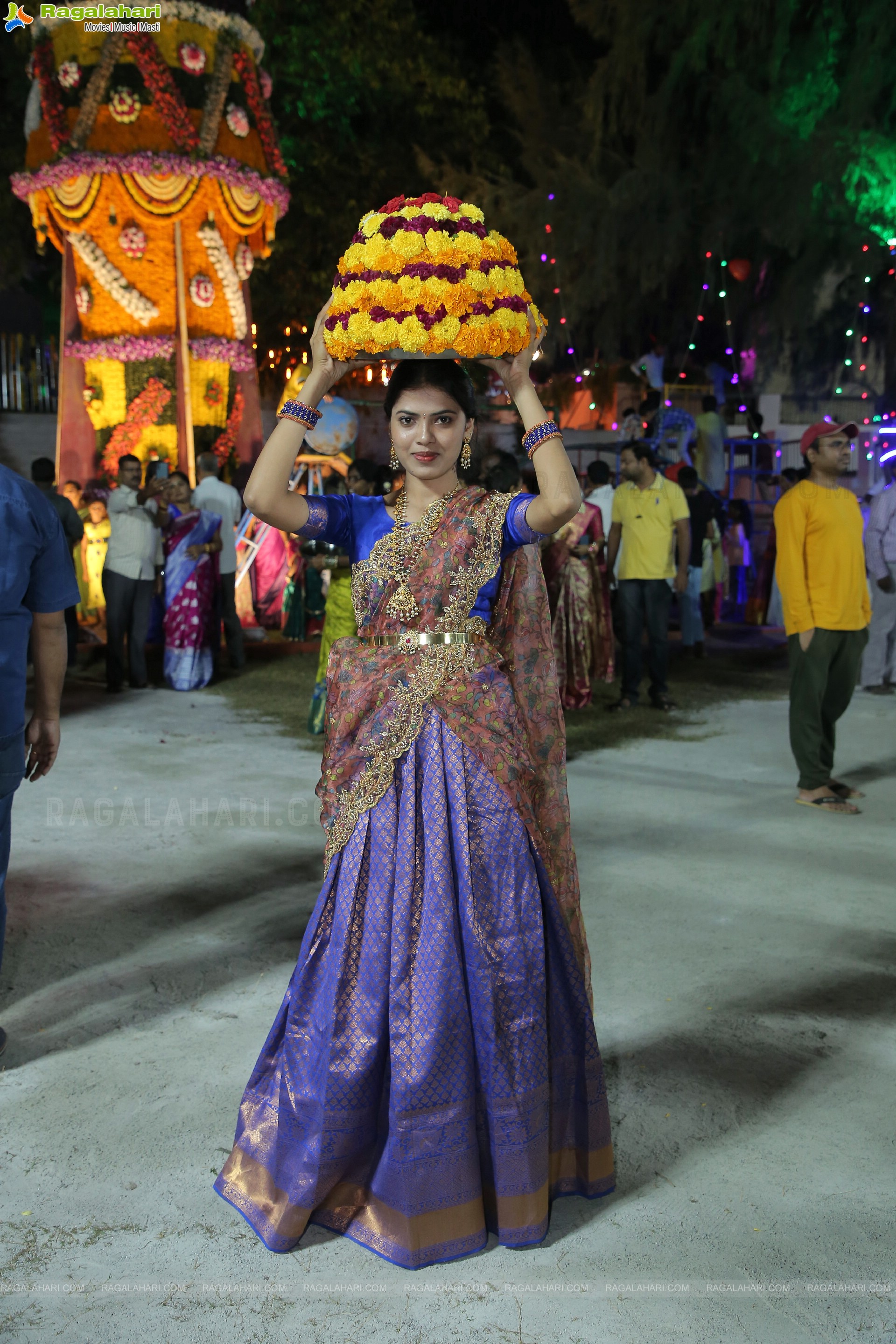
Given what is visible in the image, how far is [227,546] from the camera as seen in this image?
9.73 meters

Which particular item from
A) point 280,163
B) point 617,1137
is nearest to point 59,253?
point 280,163


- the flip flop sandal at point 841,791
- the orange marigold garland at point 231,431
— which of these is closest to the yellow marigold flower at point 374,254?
the flip flop sandal at point 841,791

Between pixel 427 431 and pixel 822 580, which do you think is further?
pixel 822 580

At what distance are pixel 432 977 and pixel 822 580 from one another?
3.81 m

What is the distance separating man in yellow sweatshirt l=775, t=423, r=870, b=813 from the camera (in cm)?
543

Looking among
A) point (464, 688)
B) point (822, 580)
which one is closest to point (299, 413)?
point (464, 688)

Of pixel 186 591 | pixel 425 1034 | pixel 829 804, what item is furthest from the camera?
pixel 186 591

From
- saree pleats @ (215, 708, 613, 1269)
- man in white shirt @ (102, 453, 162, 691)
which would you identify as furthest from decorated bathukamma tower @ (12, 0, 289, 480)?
saree pleats @ (215, 708, 613, 1269)

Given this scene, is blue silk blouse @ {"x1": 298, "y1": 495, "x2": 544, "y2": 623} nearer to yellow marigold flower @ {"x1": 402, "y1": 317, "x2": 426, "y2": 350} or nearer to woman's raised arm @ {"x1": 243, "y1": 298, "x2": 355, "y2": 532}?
woman's raised arm @ {"x1": 243, "y1": 298, "x2": 355, "y2": 532}

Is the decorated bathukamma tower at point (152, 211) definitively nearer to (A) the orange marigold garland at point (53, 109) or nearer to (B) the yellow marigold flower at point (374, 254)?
(A) the orange marigold garland at point (53, 109)

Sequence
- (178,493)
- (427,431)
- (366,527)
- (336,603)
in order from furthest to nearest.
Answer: (178,493) → (336,603) → (366,527) → (427,431)

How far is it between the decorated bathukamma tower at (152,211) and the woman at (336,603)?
4828 millimetres

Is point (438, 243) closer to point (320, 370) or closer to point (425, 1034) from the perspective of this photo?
point (320, 370)

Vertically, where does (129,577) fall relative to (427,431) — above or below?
below
